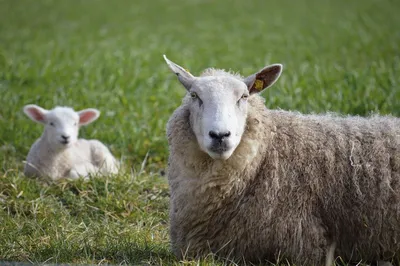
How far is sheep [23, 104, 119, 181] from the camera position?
750 centimetres

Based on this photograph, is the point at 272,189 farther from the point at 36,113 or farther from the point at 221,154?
the point at 36,113

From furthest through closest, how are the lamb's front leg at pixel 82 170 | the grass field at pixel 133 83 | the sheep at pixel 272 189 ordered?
the lamb's front leg at pixel 82 170 < the grass field at pixel 133 83 < the sheep at pixel 272 189

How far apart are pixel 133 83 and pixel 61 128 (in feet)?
10.5

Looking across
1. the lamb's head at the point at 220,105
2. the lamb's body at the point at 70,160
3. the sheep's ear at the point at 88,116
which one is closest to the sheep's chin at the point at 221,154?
the lamb's head at the point at 220,105

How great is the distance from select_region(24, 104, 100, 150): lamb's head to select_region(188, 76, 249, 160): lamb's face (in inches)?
104

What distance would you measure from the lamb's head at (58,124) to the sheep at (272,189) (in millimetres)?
2494

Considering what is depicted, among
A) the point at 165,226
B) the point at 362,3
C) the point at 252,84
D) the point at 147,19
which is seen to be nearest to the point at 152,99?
the point at 165,226

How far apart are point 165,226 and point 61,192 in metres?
1.27

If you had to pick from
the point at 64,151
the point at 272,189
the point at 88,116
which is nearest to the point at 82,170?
the point at 64,151

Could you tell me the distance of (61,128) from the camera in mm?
7566

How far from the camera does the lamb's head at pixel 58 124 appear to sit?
24.8 feet

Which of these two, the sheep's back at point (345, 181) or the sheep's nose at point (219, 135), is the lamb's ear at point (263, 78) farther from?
the sheep's nose at point (219, 135)

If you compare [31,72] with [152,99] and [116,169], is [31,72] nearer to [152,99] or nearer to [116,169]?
[152,99]

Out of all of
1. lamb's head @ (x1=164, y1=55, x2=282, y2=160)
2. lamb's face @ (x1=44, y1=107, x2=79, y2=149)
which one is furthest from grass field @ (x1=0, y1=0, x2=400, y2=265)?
lamb's head @ (x1=164, y1=55, x2=282, y2=160)
